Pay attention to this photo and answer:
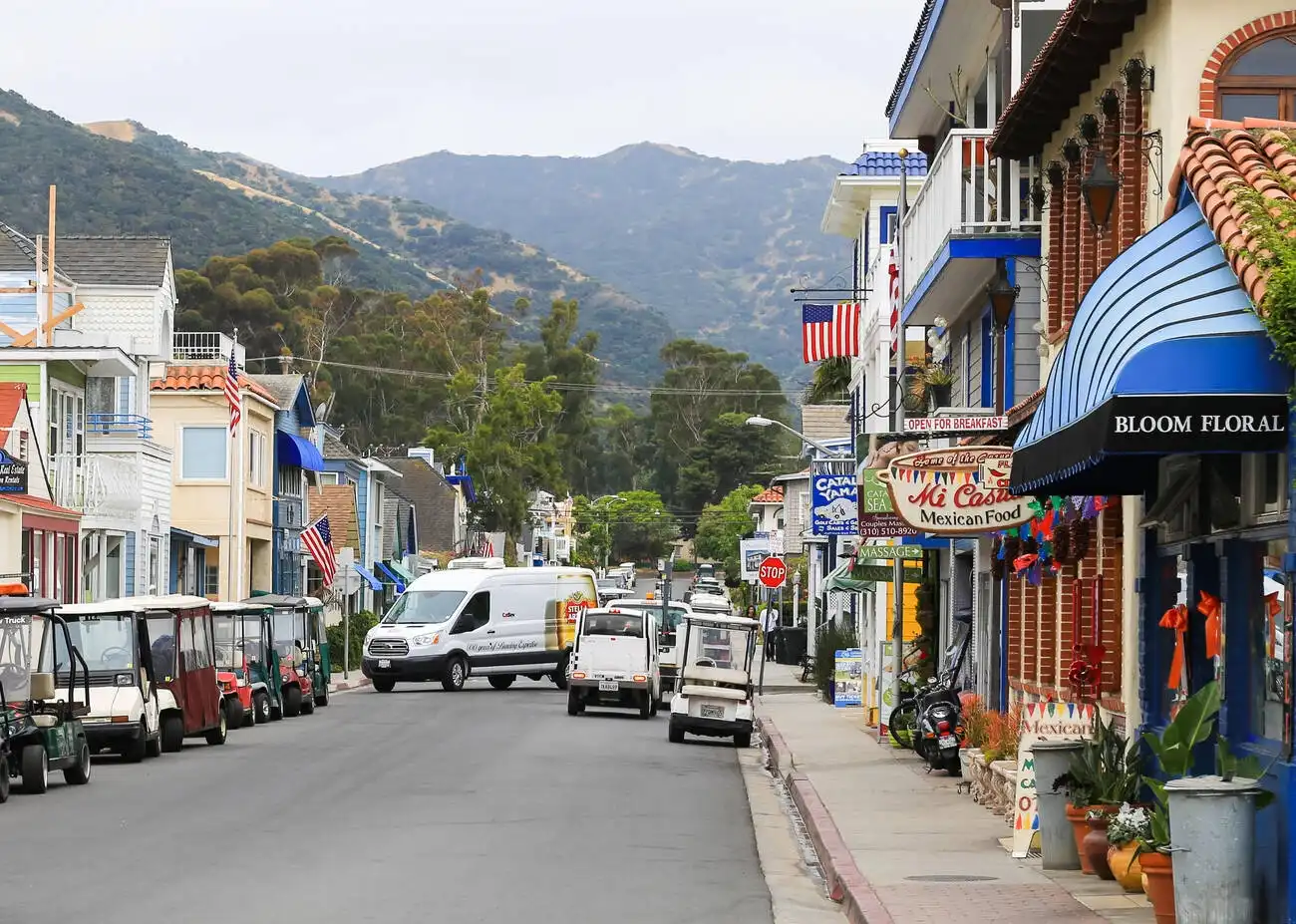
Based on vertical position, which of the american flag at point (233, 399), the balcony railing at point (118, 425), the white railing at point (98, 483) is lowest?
the white railing at point (98, 483)

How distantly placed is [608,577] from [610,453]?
2553 centimetres

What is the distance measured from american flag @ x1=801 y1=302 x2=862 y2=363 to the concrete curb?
1785 cm

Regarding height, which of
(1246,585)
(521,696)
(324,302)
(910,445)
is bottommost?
(521,696)

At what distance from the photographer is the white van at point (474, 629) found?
47438mm

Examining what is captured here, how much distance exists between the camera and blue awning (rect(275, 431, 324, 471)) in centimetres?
6156

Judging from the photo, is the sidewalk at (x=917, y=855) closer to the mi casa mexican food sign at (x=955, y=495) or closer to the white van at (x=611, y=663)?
the mi casa mexican food sign at (x=955, y=495)

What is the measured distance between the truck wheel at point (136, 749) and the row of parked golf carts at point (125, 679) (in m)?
0.02

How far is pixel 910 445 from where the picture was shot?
3073cm

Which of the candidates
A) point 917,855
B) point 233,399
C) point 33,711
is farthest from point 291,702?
point 917,855

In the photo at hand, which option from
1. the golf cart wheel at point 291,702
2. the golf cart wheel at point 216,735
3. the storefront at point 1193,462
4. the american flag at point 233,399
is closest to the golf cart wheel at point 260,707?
the golf cart wheel at point 291,702

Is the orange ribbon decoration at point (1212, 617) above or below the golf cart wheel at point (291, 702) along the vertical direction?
above

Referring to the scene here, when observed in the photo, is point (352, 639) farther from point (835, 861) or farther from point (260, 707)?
point (835, 861)

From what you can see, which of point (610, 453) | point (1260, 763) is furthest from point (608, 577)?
point (1260, 763)

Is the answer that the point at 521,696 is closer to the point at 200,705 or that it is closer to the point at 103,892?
the point at 200,705
